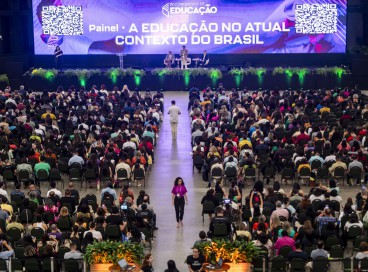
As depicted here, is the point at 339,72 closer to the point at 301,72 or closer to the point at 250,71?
the point at 301,72

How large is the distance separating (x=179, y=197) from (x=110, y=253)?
211 inches

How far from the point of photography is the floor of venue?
75.2 ft

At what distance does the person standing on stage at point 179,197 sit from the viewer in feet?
80.3

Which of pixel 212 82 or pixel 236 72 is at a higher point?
pixel 236 72

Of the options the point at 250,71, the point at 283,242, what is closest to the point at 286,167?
the point at 283,242

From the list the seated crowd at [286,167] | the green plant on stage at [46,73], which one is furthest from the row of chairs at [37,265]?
the green plant on stage at [46,73]

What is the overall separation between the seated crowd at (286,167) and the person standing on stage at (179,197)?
21.3 inches

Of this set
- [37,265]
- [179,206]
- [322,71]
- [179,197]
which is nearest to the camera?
[37,265]

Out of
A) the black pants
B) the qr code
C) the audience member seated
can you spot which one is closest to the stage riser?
the qr code

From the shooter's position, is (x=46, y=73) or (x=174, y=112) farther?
(x=46, y=73)

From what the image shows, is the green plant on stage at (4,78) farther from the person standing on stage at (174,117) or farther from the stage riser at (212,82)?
the person standing on stage at (174,117)

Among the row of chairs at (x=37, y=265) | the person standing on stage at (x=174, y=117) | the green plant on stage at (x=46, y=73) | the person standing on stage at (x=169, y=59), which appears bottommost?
the row of chairs at (x=37, y=265)

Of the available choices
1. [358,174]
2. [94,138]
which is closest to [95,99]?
[94,138]

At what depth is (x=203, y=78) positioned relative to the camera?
47.6 m
